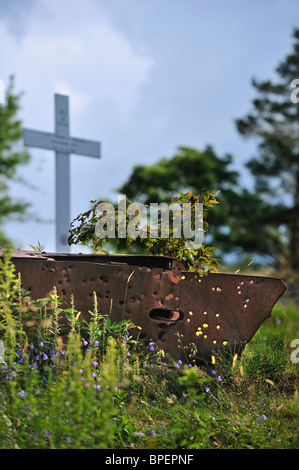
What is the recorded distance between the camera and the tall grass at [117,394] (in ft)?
8.57

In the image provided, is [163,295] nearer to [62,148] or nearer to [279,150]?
[62,148]

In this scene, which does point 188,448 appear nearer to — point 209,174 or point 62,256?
point 62,256

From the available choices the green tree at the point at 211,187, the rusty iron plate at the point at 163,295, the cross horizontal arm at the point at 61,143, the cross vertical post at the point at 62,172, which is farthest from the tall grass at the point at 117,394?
the green tree at the point at 211,187

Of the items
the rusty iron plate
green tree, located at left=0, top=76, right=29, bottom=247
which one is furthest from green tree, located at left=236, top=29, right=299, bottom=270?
the rusty iron plate

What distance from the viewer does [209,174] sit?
1930cm

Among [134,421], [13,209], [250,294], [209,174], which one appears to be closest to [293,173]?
[209,174]

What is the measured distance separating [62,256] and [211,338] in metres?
1.46

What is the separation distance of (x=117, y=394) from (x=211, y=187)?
50.1 ft

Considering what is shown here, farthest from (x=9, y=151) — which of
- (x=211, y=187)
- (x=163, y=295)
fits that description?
(x=163, y=295)

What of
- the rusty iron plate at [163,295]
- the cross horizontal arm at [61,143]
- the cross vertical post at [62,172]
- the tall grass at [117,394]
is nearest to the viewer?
the tall grass at [117,394]

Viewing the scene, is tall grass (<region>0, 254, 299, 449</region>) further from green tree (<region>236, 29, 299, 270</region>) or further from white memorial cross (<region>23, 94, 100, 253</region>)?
green tree (<region>236, 29, 299, 270</region>)

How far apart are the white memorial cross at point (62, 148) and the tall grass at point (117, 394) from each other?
18.0 feet

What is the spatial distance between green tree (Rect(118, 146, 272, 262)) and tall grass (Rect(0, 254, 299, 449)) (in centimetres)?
1441

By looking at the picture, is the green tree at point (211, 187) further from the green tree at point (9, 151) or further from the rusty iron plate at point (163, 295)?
the rusty iron plate at point (163, 295)
